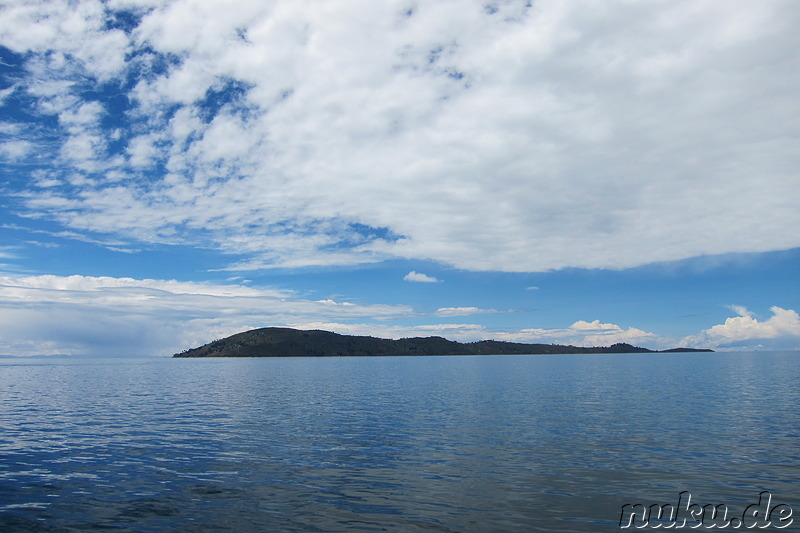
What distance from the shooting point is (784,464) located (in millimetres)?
34688

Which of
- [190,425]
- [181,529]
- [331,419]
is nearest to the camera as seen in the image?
[181,529]

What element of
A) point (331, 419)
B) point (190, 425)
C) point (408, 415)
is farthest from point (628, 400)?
point (190, 425)

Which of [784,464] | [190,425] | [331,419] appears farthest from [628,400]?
[190,425]

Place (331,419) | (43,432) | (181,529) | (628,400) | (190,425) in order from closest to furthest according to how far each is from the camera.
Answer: (181,529), (43,432), (190,425), (331,419), (628,400)

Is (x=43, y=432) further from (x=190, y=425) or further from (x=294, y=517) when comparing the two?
(x=294, y=517)

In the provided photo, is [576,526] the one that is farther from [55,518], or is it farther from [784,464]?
[55,518]

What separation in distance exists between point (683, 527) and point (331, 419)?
4081 centimetres

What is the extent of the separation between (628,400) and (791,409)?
1969cm

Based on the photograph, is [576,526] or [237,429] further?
[237,429]

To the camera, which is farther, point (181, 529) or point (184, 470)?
point (184, 470)

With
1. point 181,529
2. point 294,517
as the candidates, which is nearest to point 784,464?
point 294,517

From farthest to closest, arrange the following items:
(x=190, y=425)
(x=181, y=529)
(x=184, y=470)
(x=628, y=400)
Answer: (x=628, y=400), (x=190, y=425), (x=184, y=470), (x=181, y=529)

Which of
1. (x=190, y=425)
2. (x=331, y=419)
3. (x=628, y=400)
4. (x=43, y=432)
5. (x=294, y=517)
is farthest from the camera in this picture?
(x=628, y=400)

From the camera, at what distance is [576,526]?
23625mm
